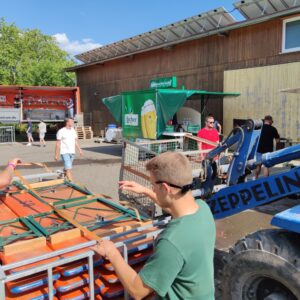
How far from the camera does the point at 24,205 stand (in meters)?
3.66

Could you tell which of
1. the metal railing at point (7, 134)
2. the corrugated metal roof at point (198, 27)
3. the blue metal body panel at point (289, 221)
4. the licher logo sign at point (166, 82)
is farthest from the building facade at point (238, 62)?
the blue metal body panel at point (289, 221)

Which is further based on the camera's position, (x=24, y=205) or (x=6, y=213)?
(x=24, y=205)

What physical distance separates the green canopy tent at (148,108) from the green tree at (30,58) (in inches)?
1040

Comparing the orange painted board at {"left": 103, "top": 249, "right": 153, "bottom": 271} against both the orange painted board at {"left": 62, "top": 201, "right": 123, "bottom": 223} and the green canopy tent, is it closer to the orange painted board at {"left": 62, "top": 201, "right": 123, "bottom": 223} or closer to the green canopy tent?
the orange painted board at {"left": 62, "top": 201, "right": 123, "bottom": 223}

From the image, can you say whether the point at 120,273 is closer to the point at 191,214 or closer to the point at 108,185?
the point at 191,214

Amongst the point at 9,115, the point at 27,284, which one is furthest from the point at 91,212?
the point at 9,115

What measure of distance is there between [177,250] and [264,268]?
5.16 feet

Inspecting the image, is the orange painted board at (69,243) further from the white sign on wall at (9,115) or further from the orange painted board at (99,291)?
the white sign on wall at (9,115)

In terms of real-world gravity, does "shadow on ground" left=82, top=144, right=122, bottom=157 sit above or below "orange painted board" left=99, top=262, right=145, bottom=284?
below

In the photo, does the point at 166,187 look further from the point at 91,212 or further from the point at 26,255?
the point at 91,212

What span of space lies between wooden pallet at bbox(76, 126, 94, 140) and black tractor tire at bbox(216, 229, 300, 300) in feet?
76.1

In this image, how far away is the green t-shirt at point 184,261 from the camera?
157cm

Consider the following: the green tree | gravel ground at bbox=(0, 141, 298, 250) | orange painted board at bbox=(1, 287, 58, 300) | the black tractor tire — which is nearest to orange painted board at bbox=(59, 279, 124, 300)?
orange painted board at bbox=(1, 287, 58, 300)

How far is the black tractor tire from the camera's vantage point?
2731mm
